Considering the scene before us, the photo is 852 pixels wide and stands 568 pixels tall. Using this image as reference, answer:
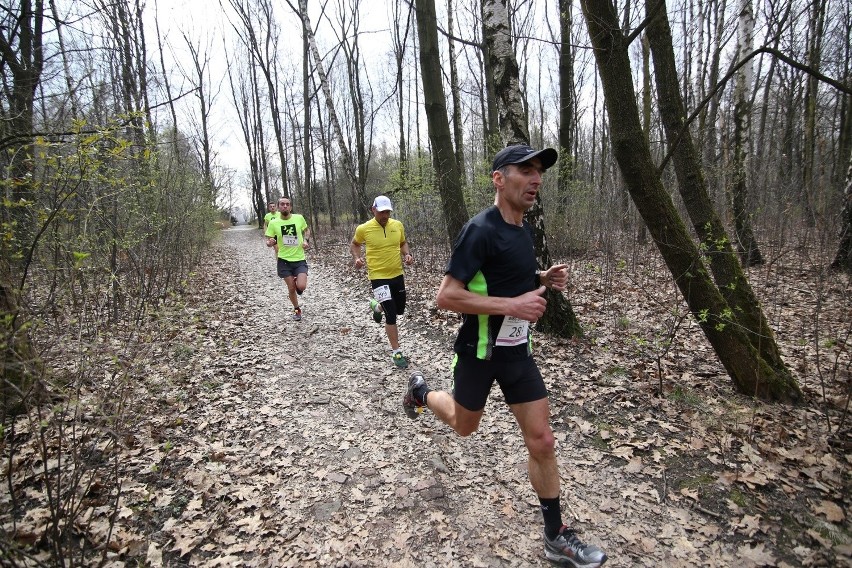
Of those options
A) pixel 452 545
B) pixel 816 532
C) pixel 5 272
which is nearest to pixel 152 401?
pixel 5 272

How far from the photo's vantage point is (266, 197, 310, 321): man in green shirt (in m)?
7.56

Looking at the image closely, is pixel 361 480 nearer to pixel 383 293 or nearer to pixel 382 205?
pixel 383 293

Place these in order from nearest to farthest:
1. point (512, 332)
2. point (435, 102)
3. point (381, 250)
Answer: point (512, 332)
point (381, 250)
point (435, 102)

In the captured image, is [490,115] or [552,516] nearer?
[552,516]

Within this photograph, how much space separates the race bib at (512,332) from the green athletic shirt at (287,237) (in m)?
5.93

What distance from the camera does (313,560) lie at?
2.56m

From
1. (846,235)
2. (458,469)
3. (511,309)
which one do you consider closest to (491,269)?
(511,309)

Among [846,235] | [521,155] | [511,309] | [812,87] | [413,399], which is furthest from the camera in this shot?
[812,87]

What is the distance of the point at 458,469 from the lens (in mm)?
3344

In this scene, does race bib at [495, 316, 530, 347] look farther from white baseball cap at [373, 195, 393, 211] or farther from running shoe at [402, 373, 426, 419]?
white baseball cap at [373, 195, 393, 211]

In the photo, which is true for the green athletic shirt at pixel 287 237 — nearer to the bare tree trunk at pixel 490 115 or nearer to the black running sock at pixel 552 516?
the bare tree trunk at pixel 490 115

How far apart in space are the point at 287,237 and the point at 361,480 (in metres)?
5.32

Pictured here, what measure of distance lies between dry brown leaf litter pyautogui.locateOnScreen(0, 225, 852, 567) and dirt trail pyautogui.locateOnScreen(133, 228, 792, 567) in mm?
15

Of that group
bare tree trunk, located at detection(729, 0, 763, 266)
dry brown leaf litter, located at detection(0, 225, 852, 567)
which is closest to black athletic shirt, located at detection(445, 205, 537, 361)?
dry brown leaf litter, located at detection(0, 225, 852, 567)
